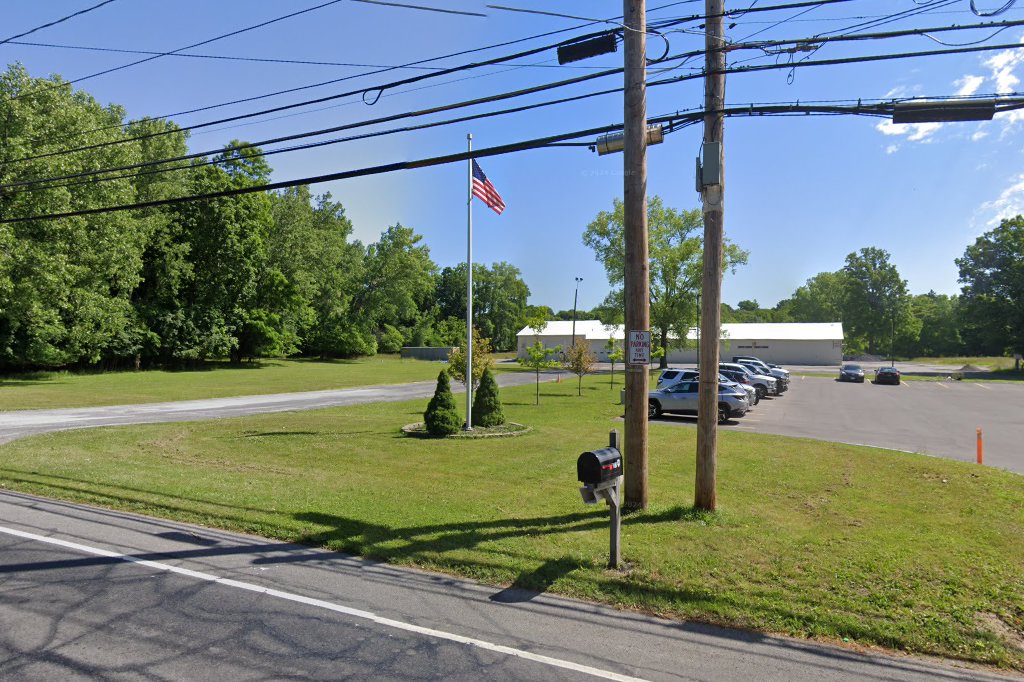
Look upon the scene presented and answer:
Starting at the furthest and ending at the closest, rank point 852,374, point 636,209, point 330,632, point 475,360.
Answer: point 852,374 < point 475,360 < point 636,209 < point 330,632

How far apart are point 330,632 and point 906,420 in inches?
919

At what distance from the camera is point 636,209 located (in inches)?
317

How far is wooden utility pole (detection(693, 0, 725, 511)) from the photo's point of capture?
7.87 meters

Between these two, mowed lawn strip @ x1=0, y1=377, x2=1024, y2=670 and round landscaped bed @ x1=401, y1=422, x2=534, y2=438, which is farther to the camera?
round landscaped bed @ x1=401, y1=422, x2=534, y2=438

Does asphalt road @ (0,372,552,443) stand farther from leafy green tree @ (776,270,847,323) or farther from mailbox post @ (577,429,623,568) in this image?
leafy green tree @ (776,270,847,323)

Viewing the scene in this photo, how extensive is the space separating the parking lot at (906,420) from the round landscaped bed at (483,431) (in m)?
6.63

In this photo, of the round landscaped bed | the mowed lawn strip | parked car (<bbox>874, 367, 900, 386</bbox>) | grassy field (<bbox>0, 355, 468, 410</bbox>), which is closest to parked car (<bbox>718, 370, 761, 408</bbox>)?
the mowed lawn strip

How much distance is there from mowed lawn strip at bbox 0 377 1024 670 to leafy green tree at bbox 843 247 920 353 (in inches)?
4239

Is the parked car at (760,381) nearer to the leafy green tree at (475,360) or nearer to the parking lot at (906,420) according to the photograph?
the parking lot at (906,420)

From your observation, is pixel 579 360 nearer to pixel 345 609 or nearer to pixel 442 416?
pixel 442 416

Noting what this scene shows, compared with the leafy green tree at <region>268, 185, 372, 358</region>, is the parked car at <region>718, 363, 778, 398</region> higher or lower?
lower

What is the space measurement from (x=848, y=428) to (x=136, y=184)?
47.7 meters

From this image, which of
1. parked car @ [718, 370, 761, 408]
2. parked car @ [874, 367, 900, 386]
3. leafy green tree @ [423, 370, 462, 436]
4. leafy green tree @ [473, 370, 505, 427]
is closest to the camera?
leafy green tree @ [423, 370, 462, 436]

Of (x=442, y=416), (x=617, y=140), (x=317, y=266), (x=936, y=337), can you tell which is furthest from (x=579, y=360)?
(x=936, y=337)
